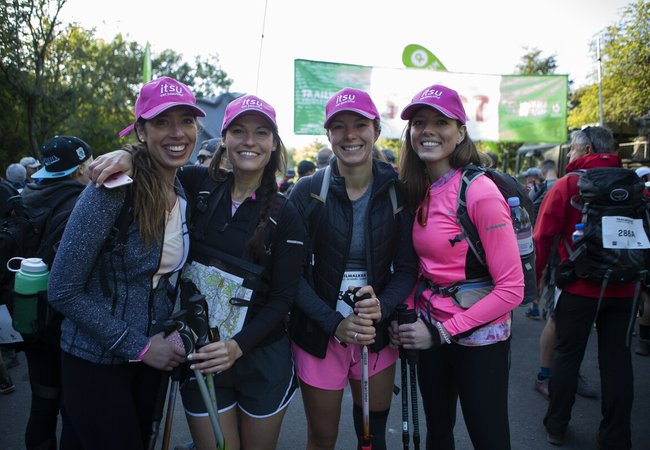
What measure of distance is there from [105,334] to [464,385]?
172 cm

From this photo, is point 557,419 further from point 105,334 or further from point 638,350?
point 105,334

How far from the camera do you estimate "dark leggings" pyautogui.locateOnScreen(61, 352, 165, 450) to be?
1914 millimetres

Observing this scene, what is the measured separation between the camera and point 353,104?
94.9 inches

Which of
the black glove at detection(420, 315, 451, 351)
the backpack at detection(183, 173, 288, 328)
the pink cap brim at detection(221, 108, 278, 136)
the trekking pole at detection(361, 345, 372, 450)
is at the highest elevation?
the pink cap brim at detection(221, 108, 278, 136)

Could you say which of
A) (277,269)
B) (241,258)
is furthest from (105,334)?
(277,269)

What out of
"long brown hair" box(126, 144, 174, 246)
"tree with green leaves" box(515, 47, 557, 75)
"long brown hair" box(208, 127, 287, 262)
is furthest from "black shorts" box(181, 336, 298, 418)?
"tree with green leaves" box(515, 47, 557, 75)

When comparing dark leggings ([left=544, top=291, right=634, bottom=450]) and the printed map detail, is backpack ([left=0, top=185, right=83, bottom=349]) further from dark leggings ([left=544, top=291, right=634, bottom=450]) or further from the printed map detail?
dark leggings ([left=544, top=291, right=634, bottom=450])

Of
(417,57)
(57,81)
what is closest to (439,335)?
(417,57)

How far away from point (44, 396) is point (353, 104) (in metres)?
2.58

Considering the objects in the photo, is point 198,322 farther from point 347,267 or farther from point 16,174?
point 16,174

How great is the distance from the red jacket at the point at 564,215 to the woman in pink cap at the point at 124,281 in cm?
280

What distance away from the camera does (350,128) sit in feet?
Result: 8.11

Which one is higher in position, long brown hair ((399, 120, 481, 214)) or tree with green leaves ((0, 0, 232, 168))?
tree with green leaves ((0, 0, 232, 168))

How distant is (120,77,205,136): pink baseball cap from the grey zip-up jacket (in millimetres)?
420
